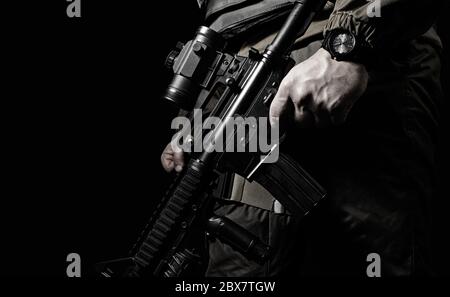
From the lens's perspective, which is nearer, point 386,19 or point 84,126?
point 386,19

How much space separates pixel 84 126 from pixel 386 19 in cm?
112

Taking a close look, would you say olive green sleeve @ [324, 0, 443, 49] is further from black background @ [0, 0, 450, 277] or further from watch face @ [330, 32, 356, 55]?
black background @ [0, 0, 450, 277]

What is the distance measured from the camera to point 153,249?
1164mm

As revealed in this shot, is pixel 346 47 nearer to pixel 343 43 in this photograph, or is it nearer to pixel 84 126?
pixel 343 43

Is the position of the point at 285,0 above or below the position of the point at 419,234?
above

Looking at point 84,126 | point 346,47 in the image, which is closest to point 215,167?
point 346,47

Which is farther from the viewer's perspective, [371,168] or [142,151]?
[142,151]

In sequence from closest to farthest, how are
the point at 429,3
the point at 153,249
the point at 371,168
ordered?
the point at 429,3, the point at 371,168, the point at 153,249

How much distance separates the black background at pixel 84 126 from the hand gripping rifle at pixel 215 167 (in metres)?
0.60

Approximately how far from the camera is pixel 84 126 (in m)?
1.81

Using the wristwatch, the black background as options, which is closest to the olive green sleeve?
the wristwatch

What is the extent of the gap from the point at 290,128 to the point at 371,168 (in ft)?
0.52
